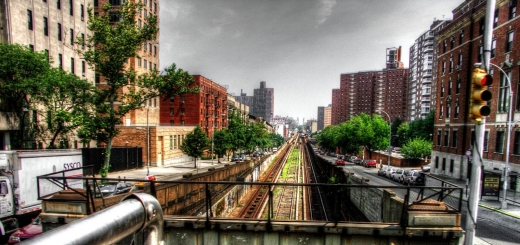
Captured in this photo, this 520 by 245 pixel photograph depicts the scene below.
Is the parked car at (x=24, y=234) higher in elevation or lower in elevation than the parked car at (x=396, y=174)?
higher

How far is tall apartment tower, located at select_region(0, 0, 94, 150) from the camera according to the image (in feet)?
86.9

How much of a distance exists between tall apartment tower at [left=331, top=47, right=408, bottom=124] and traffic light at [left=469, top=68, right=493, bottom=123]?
142m

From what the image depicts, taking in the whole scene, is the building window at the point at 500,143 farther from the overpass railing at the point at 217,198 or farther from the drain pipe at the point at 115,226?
the drain pipe at the point at 115,226

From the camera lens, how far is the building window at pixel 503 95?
2564cm

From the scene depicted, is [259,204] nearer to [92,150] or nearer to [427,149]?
[92,150]

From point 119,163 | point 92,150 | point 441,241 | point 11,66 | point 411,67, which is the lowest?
point 119,163

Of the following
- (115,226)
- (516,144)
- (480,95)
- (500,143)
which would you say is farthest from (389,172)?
(115,226)

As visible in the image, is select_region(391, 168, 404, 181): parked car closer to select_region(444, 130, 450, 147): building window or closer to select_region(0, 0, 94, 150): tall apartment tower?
select_region(444, 130, 450, 147): building window

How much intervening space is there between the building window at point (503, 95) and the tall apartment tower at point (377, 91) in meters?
115

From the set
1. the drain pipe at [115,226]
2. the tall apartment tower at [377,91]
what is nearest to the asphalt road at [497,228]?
the drain pipe at [115,226]

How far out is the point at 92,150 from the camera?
31469 mm

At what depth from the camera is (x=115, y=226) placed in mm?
2533

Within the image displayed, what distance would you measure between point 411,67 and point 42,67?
13871 cm

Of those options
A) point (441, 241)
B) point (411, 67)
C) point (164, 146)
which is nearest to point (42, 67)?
point (164, 146)
